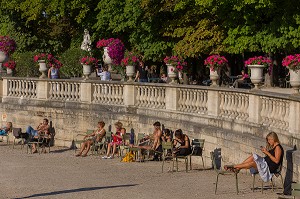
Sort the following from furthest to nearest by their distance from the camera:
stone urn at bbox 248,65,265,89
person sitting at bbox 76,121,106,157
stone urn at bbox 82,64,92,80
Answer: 1. stone urn at bbox 82,64,92,80
2. person sitting at bbox 76,121,106,157
3. stone urn at bbox 248,65,265,89

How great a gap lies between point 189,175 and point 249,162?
3.71 metres

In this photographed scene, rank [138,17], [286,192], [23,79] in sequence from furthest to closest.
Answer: [138,17]
[23,79]
[286,192]

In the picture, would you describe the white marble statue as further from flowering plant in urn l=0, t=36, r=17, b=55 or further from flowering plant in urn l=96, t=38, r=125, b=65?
flowering plant in urn l=96, t=38, r=125, b=65

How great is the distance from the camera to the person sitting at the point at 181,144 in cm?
2514

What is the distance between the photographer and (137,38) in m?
47.2

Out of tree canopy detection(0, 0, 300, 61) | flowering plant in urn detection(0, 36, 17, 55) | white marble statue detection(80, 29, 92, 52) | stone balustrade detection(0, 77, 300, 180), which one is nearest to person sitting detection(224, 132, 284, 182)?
stone balustrade detection(0, 77, 300, 180)

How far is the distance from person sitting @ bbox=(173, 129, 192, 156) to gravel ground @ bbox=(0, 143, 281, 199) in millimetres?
467

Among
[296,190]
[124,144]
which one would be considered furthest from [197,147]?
[296,190]

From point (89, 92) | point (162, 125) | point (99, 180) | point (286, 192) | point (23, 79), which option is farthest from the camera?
point (23, 79)

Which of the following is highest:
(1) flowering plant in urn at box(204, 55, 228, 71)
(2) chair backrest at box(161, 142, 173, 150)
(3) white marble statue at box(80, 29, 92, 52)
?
(3) white marble statue at box(80, 29, 92, 52)

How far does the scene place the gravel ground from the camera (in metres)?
21.7

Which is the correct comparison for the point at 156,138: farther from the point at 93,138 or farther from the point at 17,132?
the point at 17,132

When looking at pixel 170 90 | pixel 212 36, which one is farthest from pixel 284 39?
pixel 170 90

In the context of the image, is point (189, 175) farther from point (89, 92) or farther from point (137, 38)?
point (137, 38)
